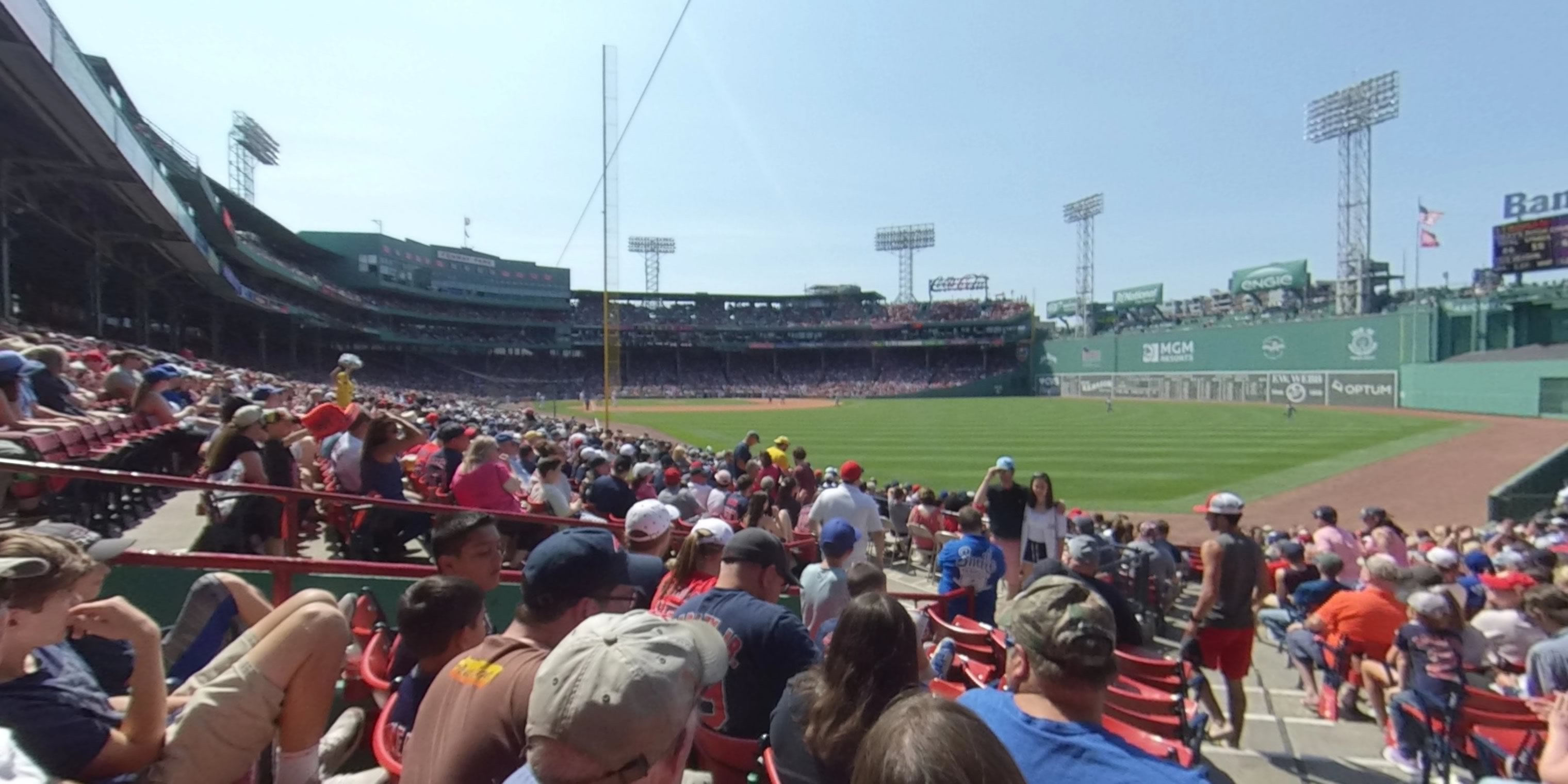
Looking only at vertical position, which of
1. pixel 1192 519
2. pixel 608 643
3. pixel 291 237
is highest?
pixel 291 237

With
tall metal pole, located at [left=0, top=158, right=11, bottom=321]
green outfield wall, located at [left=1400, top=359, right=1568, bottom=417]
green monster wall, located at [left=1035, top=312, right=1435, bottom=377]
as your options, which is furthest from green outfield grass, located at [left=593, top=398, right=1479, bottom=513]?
tall metal pole, located at [left=0, top=158, right=11, bottom=321]

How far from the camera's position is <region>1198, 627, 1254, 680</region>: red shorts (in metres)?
4.95

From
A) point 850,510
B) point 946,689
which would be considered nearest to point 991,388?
point 850,510

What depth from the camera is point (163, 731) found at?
7.54ft

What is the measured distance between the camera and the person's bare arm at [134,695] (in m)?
2.22

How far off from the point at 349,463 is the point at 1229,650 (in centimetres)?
694

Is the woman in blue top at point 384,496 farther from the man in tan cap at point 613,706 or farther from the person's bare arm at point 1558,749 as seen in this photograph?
the person's bare arm at point 1558,749

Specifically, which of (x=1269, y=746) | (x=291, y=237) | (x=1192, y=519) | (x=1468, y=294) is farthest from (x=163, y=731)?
(x=1468, y=294)

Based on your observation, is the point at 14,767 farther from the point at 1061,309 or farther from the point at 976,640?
the point at 1061,309

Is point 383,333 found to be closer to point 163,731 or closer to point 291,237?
point 291,237

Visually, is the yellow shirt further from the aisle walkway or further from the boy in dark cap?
the aisle walkway

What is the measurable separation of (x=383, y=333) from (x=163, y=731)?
232ft

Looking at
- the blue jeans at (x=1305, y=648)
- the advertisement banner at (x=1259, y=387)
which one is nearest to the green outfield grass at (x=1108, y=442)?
the advertisement banner at (x=1259, y=387)

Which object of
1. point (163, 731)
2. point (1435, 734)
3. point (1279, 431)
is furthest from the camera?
point (1279, 431)
